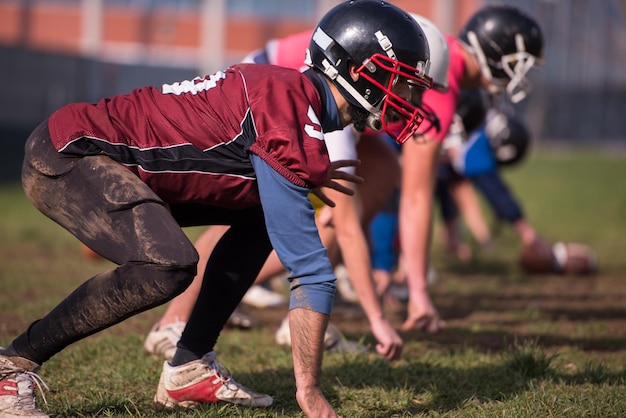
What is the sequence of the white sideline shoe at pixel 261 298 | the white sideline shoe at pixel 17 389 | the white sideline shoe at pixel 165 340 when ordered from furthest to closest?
1. the white sideline shoe at pixel 261 298
2. the white sideline shoe at pixel 165 340
3. the white sideline shoe at pixel 17 389

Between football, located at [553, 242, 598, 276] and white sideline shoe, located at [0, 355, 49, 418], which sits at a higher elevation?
white sideline shoe, located at [0, 355, 49, 418]

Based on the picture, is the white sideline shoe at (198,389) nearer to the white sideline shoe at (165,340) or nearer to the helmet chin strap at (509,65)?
the white sideline shoe at (165,340)

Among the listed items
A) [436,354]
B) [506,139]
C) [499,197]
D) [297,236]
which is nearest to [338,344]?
[436,354]

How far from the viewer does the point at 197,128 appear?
10.3 ft

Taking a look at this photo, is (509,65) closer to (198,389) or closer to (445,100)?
(445,100)

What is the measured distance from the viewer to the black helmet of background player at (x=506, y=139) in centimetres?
895

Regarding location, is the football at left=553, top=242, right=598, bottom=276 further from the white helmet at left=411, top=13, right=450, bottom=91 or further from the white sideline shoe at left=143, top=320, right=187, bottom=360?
the white sideline shoe at left=143, top=320, right=187, bottom=360

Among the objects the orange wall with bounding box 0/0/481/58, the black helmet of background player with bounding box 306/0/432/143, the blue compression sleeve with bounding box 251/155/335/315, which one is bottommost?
the orange wall with bounding box 0/0/481/58

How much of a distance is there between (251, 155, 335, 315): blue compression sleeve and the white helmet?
5.66 feet

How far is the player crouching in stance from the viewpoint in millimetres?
3002

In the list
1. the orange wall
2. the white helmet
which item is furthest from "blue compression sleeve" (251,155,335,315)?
the orange wall

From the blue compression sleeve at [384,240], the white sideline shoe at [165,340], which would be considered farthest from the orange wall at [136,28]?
the white sideline shoe at [165,340]

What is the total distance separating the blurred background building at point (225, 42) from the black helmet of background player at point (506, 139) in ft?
30.2

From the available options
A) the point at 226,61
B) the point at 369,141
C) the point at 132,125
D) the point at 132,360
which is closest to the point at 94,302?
the point at 132,125
